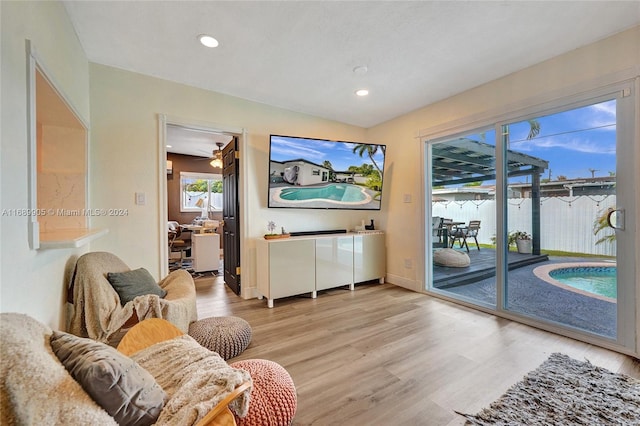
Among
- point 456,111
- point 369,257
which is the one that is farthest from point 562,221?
point 369,257

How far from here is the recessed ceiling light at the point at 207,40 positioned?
2.16m

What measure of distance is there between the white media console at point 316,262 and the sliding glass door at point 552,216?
1.15 m

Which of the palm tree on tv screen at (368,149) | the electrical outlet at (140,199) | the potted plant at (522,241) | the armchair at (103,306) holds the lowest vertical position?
the armchair at (103,306)

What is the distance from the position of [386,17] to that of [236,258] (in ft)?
10.1

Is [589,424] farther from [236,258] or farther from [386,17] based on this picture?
[236,258]

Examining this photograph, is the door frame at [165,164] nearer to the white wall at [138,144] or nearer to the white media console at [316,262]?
the white wall at [138,144]

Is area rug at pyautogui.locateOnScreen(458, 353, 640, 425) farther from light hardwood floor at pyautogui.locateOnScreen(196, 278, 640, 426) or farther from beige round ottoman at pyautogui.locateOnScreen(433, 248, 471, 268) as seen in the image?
beige round ottoman at pyautogui.locateOnScreen(433, 248, 471, 268)

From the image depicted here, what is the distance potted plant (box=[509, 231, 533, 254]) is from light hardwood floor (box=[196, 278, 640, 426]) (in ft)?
2.54

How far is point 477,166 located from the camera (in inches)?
126

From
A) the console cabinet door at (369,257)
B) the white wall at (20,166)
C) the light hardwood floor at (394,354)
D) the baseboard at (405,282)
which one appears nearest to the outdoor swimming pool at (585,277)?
the light hardwood floor at (394,354)

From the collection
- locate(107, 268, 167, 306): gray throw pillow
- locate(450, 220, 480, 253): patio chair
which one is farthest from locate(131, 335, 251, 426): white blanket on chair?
locate(450, 220, 480, 253): patio chair

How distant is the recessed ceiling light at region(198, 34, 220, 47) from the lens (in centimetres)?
216

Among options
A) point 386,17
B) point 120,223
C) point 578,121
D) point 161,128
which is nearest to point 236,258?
point 120,223

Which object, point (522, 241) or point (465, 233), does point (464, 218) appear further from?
point (522, 241)
